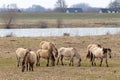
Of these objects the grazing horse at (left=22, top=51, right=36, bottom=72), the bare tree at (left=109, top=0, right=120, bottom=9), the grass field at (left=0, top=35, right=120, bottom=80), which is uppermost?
the grazing horse at (left=22, top=51, right=36, bottom=72)

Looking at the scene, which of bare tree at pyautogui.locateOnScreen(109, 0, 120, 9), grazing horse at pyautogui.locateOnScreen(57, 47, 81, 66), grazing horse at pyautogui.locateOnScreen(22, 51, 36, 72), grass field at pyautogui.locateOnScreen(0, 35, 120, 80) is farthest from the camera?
bare tree at pyautogui.locateOnScreen(109, 0, 120, 9)

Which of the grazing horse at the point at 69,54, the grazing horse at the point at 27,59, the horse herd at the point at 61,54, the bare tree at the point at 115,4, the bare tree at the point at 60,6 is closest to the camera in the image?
the grazing horse at the point at 27,59

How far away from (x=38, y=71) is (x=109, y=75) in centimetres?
403

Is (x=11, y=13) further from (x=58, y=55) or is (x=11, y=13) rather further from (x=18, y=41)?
(x=58, y=55)

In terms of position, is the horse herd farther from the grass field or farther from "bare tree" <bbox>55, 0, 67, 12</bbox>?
"bare tree" <bbox>55, 0, 67, 12</bbox>

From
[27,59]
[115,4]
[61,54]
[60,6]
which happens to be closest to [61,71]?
[27,59]

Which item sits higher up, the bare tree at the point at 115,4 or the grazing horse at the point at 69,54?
the grazing horse at the point at 69,54

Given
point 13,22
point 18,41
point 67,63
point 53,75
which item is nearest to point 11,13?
point 13,22

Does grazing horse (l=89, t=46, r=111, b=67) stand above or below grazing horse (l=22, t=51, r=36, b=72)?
below

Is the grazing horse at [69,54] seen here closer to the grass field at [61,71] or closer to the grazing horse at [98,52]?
the grass field at [61,71]

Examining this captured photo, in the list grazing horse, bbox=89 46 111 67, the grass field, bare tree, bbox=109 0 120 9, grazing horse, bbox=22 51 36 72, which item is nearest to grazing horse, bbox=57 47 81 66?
the grass field

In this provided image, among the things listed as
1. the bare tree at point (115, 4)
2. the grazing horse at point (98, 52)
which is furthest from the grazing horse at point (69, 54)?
the bare tree at point (115, 4)

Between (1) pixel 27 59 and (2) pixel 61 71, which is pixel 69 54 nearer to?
(2) pixel 61 71

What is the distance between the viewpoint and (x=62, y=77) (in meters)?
20.9
